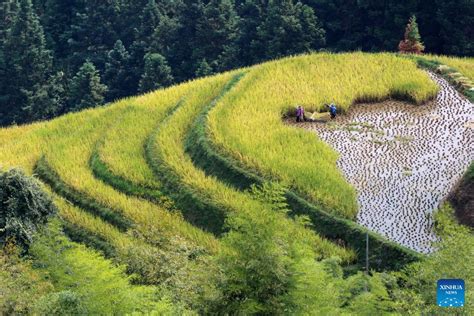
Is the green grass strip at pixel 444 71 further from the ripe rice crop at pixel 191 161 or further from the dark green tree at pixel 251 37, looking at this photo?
the dark green tree at pixel 251 37

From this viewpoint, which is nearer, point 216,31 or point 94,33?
point 216,31

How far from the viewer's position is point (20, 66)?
4897 cm

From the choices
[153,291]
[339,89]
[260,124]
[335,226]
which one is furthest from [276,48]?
[153,291]

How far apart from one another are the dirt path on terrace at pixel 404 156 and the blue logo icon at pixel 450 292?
9425 millimetres

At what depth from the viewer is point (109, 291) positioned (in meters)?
12.9

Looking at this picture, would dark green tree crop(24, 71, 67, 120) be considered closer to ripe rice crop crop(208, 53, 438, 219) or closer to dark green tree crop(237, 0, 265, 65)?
dark green tree crop(237, 0, 265, 65)

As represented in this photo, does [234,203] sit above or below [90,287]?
below

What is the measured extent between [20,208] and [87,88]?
3043cm

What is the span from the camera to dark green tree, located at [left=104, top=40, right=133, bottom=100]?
2036 inches

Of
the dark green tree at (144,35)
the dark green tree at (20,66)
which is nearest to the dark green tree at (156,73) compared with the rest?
the dark green tree at (144,35)

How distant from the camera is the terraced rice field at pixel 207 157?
19.9 metres

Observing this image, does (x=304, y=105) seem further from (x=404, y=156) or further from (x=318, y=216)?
(x=318, y=216)

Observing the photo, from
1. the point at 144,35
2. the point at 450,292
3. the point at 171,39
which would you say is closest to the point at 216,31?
the point at 171,39

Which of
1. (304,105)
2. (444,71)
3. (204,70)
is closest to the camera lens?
(304,105)
